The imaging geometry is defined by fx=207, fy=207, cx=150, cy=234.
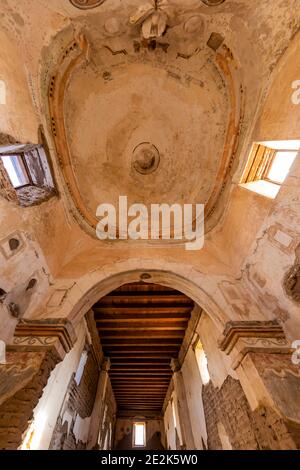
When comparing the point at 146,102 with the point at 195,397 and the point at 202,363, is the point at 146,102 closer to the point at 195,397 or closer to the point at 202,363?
the point at 202,363

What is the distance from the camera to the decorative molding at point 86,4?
3318 millimetres

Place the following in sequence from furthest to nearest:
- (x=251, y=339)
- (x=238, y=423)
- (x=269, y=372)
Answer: (x=238, y=423) → (x=251, y=339) → (x=269, y=372)

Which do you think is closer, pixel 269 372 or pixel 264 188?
pixel 269 372

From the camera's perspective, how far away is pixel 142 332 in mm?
8227

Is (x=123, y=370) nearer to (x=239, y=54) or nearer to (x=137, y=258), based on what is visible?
(x=137, y=258)

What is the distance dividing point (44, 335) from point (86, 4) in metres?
5.55

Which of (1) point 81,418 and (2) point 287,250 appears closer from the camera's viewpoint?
(2) point 287,250

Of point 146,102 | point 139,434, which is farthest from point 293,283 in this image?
point 139,434

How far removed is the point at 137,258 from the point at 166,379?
9055 mm

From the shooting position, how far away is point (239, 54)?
3674mm

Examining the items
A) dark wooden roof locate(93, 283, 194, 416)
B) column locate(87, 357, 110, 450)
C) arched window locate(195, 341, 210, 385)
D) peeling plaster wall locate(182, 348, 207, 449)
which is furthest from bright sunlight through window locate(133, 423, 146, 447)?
arched window locate(195, 341, 210, 385)

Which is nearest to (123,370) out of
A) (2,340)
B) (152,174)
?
(2,340)

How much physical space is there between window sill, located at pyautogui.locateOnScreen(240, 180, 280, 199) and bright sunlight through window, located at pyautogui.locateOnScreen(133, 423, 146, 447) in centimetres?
1691

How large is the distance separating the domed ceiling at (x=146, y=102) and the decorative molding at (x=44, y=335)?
8.44 ft
